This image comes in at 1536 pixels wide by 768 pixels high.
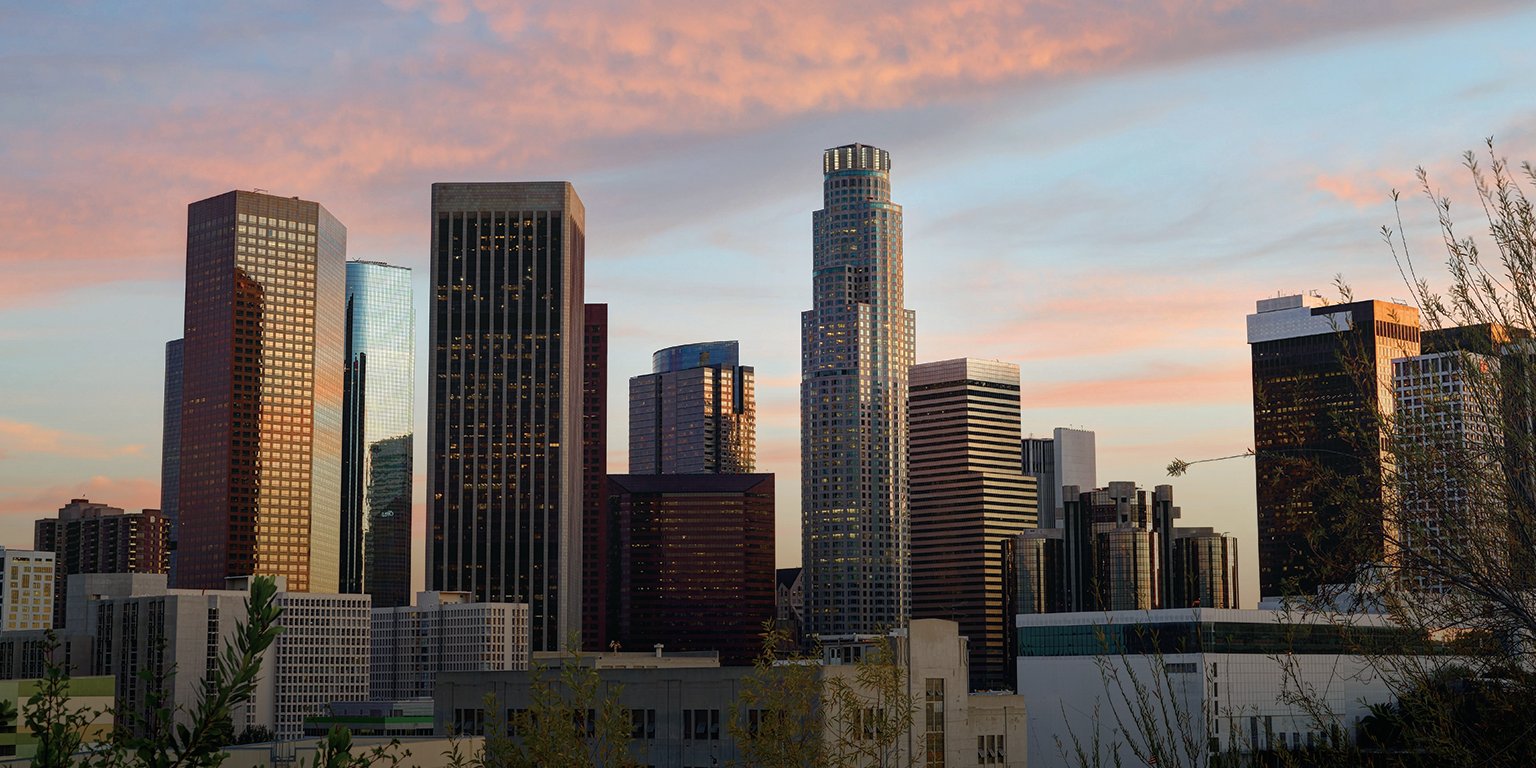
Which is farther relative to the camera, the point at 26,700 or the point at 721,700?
the point at 26,700

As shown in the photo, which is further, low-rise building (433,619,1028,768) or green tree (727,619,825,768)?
low-rise building (433,619,1028,768)

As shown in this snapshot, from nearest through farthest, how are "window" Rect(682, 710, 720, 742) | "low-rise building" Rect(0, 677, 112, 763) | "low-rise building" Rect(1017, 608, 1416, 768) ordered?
1. "window" Rect(682, 710, 720, 742)
2. "low-rise building" Rect(0, 677, 112, 763)
3. "low-rise building" Rect(1017, 608, 1416, 768)

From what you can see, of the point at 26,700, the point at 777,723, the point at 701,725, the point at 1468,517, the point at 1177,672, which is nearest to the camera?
the point at 1468,517

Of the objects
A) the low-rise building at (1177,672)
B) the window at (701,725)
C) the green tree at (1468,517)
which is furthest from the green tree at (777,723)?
the low-rise building at (1177,672)

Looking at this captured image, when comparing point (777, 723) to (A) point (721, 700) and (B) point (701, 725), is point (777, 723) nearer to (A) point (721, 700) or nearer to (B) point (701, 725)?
(A) point (721, 700)

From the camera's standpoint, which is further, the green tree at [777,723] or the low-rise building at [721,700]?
the low-rise building at [721,700]

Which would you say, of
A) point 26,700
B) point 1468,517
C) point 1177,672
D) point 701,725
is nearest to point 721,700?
point 701,725

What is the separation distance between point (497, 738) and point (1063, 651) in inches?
6824

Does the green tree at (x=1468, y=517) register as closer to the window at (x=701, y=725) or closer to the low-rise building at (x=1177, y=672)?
the window at (x=701, y=725)

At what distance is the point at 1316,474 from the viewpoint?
1620cm

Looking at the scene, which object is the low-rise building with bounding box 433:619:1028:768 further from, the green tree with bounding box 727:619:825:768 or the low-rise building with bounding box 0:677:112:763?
the green tree with bounding box 727:619:825:768

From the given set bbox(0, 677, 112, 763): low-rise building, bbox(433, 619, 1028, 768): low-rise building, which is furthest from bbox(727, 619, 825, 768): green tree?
bbox(0, 677, 112, 763): low-rise building

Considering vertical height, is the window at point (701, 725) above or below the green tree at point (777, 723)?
below

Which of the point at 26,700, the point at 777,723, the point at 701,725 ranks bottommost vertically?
the point at 701,725
